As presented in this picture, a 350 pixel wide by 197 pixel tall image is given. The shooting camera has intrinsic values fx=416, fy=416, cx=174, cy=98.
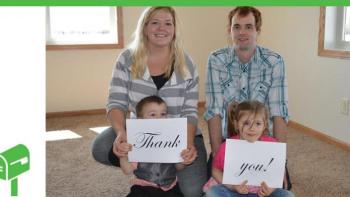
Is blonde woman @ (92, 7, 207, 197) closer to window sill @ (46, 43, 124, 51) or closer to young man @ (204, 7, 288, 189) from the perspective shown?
young man @ (204, 7, 288, 189)

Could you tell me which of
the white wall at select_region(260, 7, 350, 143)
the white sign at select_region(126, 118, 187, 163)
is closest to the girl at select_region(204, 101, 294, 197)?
the white sign at select_region(126, 118, 187, 163)

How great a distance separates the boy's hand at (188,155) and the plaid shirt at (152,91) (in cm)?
16

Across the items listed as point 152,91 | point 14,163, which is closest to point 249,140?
point 152,91

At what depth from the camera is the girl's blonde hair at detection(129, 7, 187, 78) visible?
1.68 meters

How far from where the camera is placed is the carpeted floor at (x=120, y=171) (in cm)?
213

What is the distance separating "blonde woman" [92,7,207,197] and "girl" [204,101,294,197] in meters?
0.19

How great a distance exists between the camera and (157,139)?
153 centimetres

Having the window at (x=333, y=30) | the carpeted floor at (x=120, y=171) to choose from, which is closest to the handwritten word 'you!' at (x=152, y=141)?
the carpeted floor at (x=120, y=171)

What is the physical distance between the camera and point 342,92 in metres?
2.74

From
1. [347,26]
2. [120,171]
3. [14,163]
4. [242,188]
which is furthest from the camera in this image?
[347,26]

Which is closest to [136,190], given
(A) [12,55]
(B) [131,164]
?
(B) [131,164]

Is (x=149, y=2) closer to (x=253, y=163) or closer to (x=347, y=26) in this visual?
(x=253, y=163)

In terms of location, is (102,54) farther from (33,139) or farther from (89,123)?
(33,139)

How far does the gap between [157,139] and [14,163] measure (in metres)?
0.57
